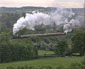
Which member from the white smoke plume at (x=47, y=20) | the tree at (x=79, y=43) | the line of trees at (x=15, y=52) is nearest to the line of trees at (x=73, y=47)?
the tree at (x=79, y=43)

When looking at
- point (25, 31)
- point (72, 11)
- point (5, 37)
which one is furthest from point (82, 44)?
point (72, 11)

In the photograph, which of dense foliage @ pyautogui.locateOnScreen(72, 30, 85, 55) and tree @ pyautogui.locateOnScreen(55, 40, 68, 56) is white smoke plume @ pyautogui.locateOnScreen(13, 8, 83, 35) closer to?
tree @ pyautogui.locateOnScreen(55, 40, 68, 56)

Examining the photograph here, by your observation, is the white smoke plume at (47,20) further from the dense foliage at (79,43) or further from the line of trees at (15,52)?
the line of trees at (15,52)

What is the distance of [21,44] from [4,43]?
2264mm

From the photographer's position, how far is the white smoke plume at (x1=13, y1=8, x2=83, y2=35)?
4435 centimetres

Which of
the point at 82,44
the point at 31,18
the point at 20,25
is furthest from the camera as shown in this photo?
the point at 20,25

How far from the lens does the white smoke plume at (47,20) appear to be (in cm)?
4435

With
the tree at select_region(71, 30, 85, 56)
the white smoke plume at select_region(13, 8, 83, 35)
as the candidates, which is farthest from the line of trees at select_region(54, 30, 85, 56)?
the white smoke plume at select_region(13, 8, 83, 35)

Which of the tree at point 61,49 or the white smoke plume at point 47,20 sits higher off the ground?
the white smoke plume at point 47,20

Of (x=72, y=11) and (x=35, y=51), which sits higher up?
(x=72, y=11)

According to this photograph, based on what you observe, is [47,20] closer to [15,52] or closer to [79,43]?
[79,43]

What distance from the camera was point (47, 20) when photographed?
49938 millimetres

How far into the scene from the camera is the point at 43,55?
1400 inches

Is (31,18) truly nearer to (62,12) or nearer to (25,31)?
(25,31)
